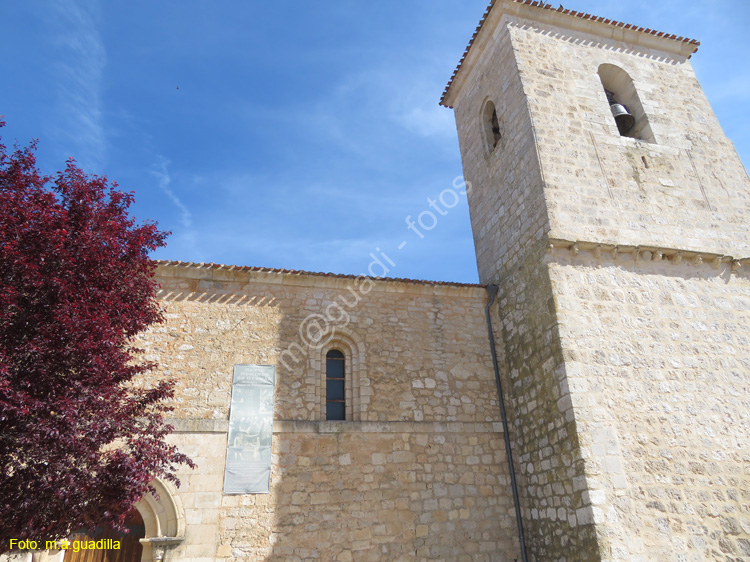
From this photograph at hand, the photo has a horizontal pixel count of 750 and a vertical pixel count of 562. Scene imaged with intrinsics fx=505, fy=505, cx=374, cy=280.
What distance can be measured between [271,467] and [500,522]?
3.70 m

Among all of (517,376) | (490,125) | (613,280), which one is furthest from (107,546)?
(490,125)

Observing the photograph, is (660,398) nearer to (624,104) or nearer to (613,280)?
(613,280)

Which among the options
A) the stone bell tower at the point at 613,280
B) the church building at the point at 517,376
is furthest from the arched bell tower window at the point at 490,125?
the church building at the point at 517,376

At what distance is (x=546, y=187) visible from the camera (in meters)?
8.77

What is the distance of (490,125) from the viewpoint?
37.9ft

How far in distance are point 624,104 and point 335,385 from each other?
8.67 m

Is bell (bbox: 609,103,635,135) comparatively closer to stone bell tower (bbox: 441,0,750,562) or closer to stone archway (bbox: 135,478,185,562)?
stone bell tower (bbox: 441,0,750,562)

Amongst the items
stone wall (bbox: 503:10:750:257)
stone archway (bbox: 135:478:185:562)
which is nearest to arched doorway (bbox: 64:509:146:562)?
stone archway (bbox: 135:478:185:562)

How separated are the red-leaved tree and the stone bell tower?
17.4 feet

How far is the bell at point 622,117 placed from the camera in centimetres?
1030

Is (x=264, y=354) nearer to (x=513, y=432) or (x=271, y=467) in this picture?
(x=271, y=467)

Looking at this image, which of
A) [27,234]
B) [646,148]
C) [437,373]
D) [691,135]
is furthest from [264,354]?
[691,135]

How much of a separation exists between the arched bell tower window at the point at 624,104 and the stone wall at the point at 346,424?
16.9 feet

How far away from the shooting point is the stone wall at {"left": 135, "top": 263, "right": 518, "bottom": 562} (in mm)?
7207
